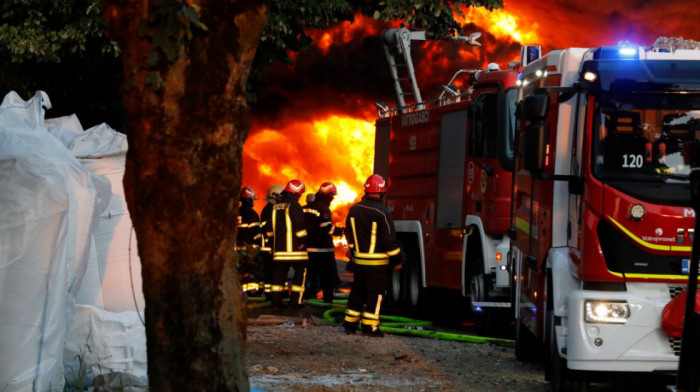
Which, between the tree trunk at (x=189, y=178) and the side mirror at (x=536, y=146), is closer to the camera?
the tree trunk at (x=189, y=178)

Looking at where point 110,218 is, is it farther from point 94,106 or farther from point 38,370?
point 94,106

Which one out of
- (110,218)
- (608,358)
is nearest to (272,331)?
(110,218)

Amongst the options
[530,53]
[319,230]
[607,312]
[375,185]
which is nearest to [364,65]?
[319,230]

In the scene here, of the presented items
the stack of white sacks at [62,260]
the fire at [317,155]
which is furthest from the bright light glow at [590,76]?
the fire at [317,155]

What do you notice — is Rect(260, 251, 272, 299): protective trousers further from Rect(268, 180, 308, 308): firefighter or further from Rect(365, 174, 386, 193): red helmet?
Rect(365, 174, 386, 193): red helmet

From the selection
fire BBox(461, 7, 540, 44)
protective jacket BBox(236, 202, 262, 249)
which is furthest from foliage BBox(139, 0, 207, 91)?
fire BBox(461, 7, 540, 44)

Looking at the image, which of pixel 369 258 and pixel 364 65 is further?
pixel 364 65

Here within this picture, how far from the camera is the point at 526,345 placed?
10.0 m

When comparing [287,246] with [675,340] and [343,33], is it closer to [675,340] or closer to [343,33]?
[675,340]

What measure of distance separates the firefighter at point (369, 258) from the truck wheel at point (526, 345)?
7.80ft

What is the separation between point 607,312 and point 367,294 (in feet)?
16.6

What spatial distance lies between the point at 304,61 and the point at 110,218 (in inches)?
743

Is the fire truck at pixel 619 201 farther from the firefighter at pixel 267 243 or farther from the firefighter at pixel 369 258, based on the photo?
the firefighter at pixel 267 243

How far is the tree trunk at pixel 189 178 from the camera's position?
15.6 ft
